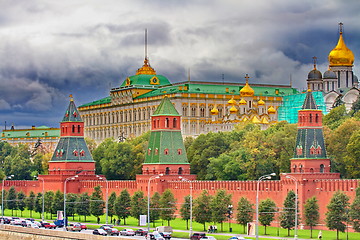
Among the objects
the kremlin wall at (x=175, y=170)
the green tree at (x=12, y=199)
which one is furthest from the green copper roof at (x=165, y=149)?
the green tree at (x=12, y=199)

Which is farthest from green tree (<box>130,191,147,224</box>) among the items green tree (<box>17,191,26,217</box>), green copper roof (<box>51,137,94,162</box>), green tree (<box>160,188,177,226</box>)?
green copper roof (<box>51,137,94,162</box>)

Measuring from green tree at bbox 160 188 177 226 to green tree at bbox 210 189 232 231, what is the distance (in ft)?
21.1

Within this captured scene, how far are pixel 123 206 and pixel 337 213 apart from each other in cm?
3372

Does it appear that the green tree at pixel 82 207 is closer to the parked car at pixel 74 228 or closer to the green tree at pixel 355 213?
the parked car at pixel 74 228

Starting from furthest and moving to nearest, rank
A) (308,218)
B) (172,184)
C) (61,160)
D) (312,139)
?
(61,160)
(172,184)
(312,139)
(308,218)

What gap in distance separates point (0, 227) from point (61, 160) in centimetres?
4221

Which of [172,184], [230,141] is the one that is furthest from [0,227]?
[230,141]

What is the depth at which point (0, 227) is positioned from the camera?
125375 mm

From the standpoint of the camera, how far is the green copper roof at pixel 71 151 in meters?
167

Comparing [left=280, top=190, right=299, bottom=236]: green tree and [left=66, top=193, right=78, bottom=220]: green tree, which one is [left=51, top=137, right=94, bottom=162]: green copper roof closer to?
[left=66, top=193, right=78, bottom=220]: green tree

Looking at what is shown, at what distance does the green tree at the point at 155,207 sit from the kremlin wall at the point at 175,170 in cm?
436

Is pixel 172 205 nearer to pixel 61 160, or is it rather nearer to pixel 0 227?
pixel 0 227

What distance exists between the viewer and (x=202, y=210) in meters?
127

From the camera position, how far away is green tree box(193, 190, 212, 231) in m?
126
